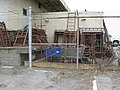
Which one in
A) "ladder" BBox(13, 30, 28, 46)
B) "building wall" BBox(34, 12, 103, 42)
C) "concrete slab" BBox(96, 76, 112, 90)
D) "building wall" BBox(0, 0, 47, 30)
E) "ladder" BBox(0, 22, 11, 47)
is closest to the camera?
"concrete slab" BBox(96, 76, 112, 90)

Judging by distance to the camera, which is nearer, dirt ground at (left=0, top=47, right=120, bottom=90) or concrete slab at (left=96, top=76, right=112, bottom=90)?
concrete slab at (left=96, top=76, right=112, bottom=90)

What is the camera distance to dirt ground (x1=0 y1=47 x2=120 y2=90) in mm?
7438

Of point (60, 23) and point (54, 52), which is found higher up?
point (60, 23)

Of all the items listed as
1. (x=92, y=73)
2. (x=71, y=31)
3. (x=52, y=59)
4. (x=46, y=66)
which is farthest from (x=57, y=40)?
(x=92, y=73)

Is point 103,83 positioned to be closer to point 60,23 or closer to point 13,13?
point 13,13

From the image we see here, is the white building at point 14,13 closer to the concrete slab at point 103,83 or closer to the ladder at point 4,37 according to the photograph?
the ladder at point 4,37

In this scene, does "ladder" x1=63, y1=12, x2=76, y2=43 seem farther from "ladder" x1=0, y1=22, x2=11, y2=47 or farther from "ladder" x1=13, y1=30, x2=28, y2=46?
"ladder" x1=0, y1=22, x2=11, y2=47

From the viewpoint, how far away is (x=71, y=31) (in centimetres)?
1872

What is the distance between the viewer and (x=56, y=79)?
8555mm

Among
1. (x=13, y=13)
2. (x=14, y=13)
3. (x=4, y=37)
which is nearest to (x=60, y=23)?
(x=14, y=13)

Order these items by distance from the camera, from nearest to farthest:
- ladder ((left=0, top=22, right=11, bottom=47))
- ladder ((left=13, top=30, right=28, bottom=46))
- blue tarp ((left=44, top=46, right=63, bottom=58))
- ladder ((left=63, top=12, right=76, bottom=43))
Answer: blue tarp ((left=44, top=46, right=63, bottom=58)) < ladder ((left=0, top=22, right=11, bottom=47)) < ladder ((left=13, top=30, right=28, bottom=46)) < ladder ((left=63, top=12, right=76, bottom=43))

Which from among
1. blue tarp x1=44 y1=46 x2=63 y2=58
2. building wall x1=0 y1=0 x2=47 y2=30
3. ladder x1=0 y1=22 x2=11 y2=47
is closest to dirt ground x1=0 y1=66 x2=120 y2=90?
blue tarp x1=44 y1=46 x2=63 y2=58

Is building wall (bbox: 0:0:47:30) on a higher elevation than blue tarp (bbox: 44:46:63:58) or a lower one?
higher

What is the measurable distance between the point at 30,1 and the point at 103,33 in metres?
6.94
